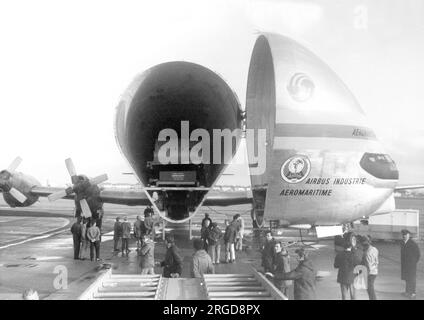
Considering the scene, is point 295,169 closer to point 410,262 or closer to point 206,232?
point 410,262

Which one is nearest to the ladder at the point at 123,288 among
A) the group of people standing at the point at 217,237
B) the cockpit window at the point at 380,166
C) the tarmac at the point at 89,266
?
the tarmac at the point at 89,266

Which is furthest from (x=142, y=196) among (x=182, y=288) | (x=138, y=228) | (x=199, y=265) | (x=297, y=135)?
(x=182, y=288)

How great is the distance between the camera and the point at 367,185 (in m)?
11.6

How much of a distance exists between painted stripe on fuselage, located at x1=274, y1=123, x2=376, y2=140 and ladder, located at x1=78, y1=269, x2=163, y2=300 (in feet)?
15.1

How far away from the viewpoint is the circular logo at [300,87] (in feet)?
35.9

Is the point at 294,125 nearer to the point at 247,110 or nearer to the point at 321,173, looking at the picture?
the point at 321,173

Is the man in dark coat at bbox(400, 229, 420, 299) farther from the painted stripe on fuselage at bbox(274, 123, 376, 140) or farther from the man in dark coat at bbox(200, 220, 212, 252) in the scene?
the man in dark coat at bbox(200, 220, 212, 252)

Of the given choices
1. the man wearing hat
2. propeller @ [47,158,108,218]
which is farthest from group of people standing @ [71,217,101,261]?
the man wearing hat

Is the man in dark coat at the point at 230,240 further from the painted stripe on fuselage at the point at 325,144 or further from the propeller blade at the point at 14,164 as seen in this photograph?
the propeller blade at the point at 14,164

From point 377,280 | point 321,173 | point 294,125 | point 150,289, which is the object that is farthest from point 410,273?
point 150,289

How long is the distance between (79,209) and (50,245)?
2103 mm

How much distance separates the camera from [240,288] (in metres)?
8.67

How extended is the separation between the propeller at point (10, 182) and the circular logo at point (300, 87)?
58.2 ft

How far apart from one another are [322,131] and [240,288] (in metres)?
4.70
